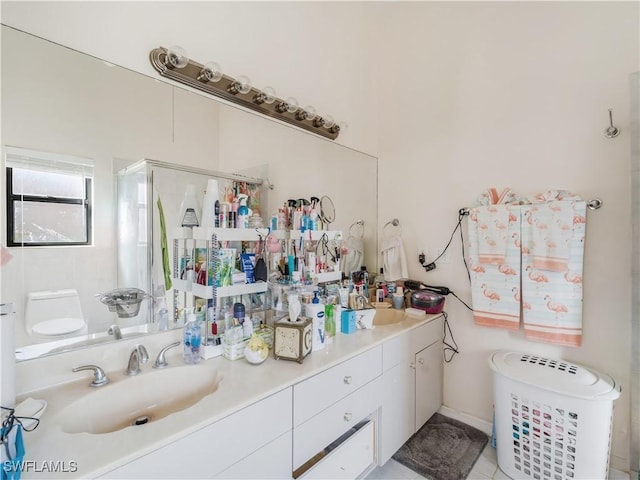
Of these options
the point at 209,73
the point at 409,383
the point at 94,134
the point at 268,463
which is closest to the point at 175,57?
the point at 209,73

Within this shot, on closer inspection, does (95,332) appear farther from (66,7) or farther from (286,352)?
(66,7)

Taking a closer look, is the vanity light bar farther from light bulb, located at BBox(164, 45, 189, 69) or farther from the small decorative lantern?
the small decorative lantern

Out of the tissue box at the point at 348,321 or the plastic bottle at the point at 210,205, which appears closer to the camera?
the plastic bottle at the point at 210,205

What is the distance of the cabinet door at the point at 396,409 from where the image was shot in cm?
152

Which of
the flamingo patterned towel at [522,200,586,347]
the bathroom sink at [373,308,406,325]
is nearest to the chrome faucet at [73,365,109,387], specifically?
the bathroom sink at [373,308,406,325]

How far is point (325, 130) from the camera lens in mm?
2018

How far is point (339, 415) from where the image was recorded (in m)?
1.25

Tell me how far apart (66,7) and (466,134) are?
2139mm

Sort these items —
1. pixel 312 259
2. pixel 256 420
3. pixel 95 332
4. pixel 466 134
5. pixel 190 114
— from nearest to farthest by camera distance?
pixel 256 420 → pixel 95 332 → pixel 190 114 → pixel 312 259 → pixel 466 134

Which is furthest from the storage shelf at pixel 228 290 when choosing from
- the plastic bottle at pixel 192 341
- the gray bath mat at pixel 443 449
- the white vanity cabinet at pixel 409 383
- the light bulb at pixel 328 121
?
the gray bath mat at pixel 443 449

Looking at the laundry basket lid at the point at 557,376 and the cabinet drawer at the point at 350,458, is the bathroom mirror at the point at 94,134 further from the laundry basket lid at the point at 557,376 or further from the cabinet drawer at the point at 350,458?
the laundry basket lid at the point at 557,376

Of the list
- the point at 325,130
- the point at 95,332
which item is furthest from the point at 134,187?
the point at 325,130

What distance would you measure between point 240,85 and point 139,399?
145cm

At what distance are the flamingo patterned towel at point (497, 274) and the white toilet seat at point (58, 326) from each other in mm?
2039
